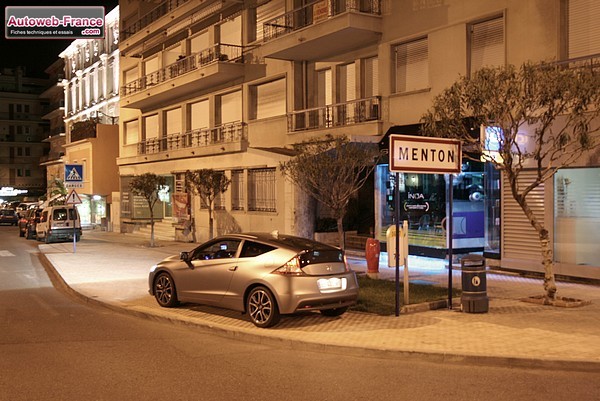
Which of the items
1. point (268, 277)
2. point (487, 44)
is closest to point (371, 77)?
point (487, 44)

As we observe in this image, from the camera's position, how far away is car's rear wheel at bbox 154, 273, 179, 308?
11.4 metres

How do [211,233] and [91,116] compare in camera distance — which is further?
[91,116]

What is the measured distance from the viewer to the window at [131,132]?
1482 inches

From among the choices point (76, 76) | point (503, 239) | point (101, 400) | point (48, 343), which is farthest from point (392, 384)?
point (76, 76)

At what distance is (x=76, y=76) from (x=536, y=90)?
157 feet

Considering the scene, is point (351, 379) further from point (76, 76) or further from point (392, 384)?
point (76, 76)

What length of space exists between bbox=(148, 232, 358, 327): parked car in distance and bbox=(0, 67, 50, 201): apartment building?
248ft

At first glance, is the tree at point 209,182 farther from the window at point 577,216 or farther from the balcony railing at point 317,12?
the window at point 577,216

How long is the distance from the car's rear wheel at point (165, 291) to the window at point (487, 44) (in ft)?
31.1

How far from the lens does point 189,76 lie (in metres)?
28.1

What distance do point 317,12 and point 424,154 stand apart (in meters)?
11.4

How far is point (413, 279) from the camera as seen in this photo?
1459 cm

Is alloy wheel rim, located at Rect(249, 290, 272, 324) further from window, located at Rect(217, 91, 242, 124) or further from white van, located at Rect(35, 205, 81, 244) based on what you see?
white van, located at Rect(35, 205, 81, 244)

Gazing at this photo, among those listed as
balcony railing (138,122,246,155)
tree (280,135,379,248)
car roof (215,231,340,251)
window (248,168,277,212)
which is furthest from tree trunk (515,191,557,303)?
balcony railing (138,122,246,155)
